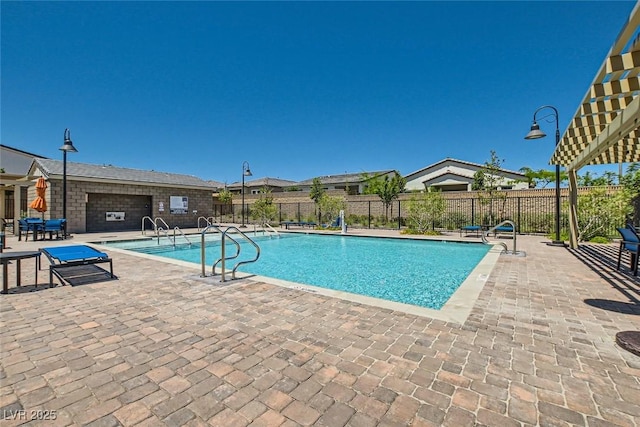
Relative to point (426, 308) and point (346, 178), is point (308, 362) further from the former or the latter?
point (346, 178)

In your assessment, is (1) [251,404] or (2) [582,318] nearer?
(1) [251,404]

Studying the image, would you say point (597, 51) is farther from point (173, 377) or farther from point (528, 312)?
point (173, 377)

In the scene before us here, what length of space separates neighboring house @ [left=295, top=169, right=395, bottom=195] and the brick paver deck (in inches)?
1443

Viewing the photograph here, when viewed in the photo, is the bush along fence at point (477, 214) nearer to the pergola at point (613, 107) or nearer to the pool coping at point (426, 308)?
the pergola at point (613, 107)

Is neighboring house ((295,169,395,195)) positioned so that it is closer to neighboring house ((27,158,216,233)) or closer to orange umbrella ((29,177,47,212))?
neighboring house ((27,158,216,233))

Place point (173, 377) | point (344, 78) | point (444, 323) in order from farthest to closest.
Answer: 1. point (344, 78)
2. point (444, 323)
3. point (173, 377)

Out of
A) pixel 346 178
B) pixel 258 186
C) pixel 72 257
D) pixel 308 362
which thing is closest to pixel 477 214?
pixel 308 362

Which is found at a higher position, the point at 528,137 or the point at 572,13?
the point at 572,13

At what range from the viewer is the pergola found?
388 cm

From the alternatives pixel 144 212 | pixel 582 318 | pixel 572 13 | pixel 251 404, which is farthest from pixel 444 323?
pixel 144 212

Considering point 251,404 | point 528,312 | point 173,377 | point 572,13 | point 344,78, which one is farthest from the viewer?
point 344,78

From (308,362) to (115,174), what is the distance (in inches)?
843

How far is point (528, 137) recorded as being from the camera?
948 cm

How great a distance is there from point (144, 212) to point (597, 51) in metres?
25.1
